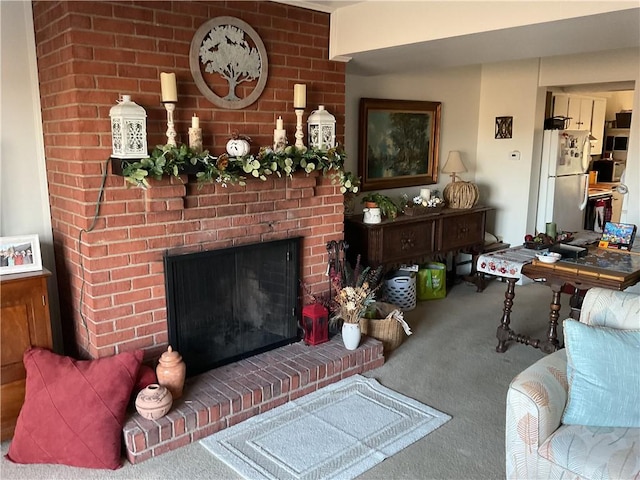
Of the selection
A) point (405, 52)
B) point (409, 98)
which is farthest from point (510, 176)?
point (405, 52)

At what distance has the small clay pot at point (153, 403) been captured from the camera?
2.52 m

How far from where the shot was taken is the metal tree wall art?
9.39 ft

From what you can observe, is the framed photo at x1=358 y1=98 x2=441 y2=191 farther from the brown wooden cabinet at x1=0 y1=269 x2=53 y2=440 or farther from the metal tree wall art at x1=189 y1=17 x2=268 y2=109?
the brown wooden cabinet at x1=0 y1=269 x2=53 y2=440

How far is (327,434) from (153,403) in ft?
2.83

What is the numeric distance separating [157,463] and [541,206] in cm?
473

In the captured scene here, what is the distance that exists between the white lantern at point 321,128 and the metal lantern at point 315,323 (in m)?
1.01

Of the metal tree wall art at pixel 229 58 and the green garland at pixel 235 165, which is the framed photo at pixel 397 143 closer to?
the green garland at pixel 235 165

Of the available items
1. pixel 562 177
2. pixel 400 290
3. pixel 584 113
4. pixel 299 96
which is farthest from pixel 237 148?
pixel 584 113

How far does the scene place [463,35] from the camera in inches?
112

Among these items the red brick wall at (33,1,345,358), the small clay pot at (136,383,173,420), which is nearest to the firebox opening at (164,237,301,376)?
the red brick wall at (33,1,345,358)

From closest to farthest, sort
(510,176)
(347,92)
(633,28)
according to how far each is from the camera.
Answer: (633,28) → (347,92) → (510,176)

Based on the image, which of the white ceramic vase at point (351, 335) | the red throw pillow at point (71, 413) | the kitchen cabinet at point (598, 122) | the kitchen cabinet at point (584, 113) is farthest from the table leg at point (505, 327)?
the kitchen cabinet at point (598, 122)

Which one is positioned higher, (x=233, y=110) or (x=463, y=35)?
(x=463, y=35)

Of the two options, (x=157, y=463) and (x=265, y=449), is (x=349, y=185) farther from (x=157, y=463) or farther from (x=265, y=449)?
(x=157, y=463)
